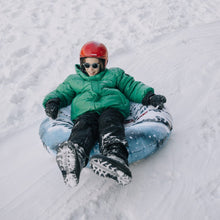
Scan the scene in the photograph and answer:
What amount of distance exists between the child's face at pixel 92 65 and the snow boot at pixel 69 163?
1.02 metres

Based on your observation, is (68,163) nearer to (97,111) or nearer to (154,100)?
(97,111)

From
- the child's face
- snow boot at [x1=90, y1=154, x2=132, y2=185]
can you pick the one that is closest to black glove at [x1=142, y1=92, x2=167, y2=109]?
the child's face

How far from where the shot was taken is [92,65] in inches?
97.5

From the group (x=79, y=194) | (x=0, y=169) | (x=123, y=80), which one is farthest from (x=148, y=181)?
(x=0, y=169)

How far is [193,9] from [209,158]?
440 cm

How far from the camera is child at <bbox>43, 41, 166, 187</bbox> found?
1587 mm

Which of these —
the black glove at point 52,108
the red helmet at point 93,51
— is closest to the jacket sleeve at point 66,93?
the black glove at point 52,108

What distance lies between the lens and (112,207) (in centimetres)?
169

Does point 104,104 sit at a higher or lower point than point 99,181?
higher

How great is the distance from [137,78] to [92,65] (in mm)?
1255

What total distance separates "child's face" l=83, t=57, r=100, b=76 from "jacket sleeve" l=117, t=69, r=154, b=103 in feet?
0.82

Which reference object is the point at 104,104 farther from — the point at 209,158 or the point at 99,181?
the point at 209,158

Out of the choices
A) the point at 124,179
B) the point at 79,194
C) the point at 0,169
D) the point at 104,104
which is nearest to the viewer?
the point at 124,179

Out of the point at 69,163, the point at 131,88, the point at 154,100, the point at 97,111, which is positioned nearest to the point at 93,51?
the point at 131,88
